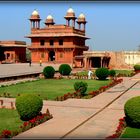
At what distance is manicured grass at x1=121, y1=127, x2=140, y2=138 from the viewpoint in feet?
26.7

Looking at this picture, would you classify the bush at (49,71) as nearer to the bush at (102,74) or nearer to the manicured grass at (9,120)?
the bush at (102,74)

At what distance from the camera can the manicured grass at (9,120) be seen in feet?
29.9

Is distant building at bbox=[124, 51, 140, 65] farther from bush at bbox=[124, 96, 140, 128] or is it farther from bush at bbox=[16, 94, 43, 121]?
bush at bbox=[124, 96, 140, 128]

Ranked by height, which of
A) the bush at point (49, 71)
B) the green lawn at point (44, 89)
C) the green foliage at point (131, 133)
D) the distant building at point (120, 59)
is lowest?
the green foliage at point (131, 133)

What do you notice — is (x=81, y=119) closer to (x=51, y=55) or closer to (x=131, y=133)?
(x=131, y=133)

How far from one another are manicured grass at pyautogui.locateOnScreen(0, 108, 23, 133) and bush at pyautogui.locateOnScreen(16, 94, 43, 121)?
0.28 metres

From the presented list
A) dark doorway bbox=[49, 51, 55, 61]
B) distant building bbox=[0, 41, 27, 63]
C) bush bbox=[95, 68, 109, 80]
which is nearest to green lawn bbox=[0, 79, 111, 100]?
bush bbox=[95, 68, 109, 80]

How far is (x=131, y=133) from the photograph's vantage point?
8.43 metres

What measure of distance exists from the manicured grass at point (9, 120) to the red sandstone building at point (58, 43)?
92.5 feet

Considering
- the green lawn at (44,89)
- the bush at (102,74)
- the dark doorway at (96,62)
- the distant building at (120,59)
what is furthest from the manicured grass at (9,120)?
the dark doorway at (96,62)

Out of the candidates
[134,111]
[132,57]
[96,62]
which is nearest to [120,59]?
[132,57]

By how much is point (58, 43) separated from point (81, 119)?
31.8 metres

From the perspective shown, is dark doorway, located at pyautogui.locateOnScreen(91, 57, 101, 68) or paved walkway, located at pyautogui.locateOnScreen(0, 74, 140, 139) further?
dark doorway, located at pyautogui.locateOnScreen(91, 57, 101, 68)

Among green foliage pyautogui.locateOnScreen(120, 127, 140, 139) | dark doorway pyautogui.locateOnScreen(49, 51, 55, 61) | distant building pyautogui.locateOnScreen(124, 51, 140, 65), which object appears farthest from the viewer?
dark doorway pyautogui.locateOnScreen(49, 51, 55, 61)
